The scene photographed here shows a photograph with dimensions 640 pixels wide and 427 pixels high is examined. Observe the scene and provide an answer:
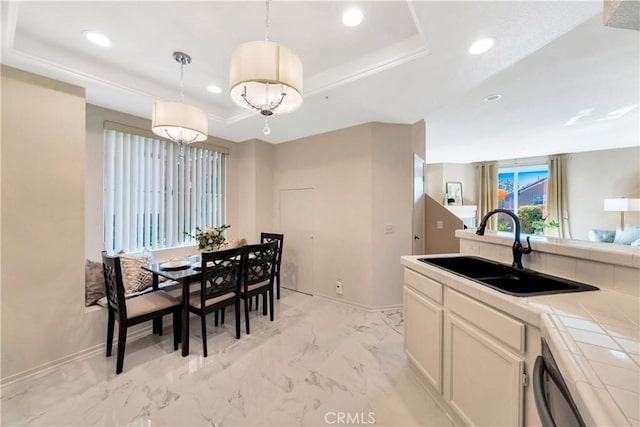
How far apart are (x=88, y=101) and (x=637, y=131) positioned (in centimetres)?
852

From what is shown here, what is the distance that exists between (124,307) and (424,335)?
2.40 meters

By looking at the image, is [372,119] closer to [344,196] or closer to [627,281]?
[344,196]

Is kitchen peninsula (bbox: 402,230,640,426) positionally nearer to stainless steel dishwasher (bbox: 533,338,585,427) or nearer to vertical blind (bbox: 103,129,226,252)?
stainless steel dishwasher (bbox: 533,338,585,427)

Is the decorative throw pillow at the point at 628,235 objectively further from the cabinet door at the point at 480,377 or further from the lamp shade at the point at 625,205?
the cabinet door at the point at 480,377

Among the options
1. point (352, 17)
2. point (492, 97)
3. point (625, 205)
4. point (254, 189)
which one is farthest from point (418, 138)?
point (625, 205)

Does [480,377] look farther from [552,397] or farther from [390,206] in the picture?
[390,206]

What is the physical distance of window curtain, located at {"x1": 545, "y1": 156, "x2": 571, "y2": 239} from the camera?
20.3ft

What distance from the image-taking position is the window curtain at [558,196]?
6.18m

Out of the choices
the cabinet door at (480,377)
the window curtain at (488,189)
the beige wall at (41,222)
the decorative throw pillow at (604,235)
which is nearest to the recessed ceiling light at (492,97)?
the cabinet door at (480,377)

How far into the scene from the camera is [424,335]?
5.66 feet

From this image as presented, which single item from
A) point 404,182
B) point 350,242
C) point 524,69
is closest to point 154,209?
point 350,242

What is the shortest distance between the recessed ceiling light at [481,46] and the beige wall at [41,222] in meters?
3.40

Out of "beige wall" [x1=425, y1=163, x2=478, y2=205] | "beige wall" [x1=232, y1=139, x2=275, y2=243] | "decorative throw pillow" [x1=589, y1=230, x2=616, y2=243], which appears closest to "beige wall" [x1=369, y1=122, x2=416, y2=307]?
"beige wall" [x1=232, y1=139, x2=275, y2=243]

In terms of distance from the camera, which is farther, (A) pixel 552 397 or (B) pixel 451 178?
(B) pixel 451 178
